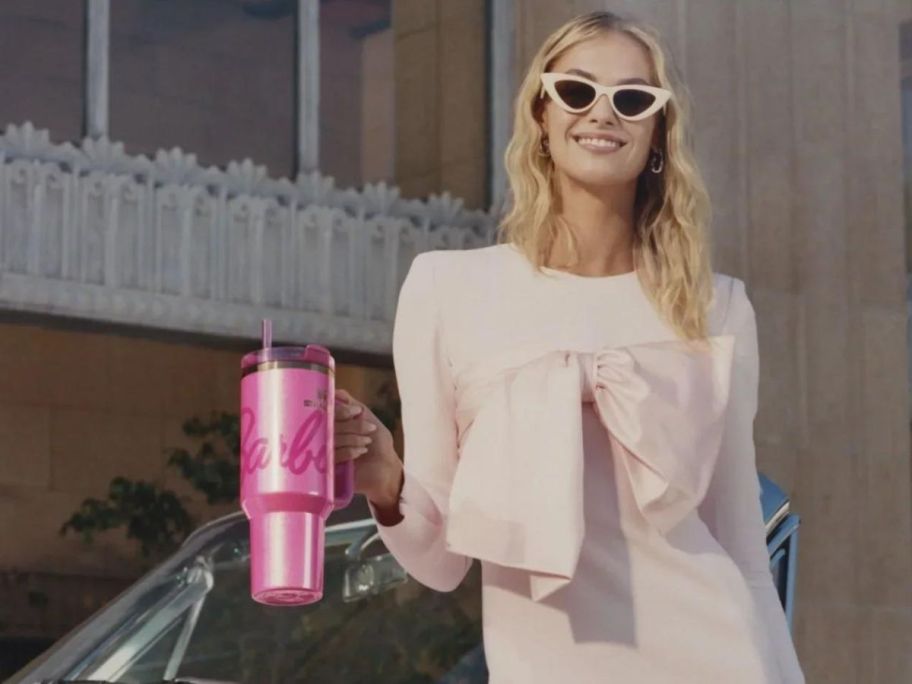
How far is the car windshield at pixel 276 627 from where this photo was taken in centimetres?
440

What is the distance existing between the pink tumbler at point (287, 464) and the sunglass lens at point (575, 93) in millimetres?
596

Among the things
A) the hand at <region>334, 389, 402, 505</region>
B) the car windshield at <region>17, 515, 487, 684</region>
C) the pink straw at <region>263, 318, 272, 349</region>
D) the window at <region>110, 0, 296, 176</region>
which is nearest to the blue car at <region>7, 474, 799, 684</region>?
the car windshield at <region>17, 515, 487, 684</region>

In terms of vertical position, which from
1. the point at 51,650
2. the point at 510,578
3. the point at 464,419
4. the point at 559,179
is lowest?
the point at 51,650

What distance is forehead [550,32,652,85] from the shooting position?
3.10 meters

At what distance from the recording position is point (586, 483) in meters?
2.96

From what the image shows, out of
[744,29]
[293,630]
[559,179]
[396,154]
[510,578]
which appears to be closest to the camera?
[510,578]

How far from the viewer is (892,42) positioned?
1408cm

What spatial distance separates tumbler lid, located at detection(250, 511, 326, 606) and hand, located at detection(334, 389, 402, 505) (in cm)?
15

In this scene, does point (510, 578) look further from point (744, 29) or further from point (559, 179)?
point (744, 29)

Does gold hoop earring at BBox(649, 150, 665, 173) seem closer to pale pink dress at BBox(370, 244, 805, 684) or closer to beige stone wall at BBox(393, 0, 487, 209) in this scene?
pale pink dress at BBox(370, 244, 805, 684)

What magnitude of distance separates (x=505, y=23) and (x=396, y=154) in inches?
42.4

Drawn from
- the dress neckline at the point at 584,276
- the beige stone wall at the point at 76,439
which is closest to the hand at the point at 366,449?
the dress neckline at the point at 584,276

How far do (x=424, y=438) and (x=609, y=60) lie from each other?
56 centimetres

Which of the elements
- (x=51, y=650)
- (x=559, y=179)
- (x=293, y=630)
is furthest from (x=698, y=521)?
(x=51, y=650)
